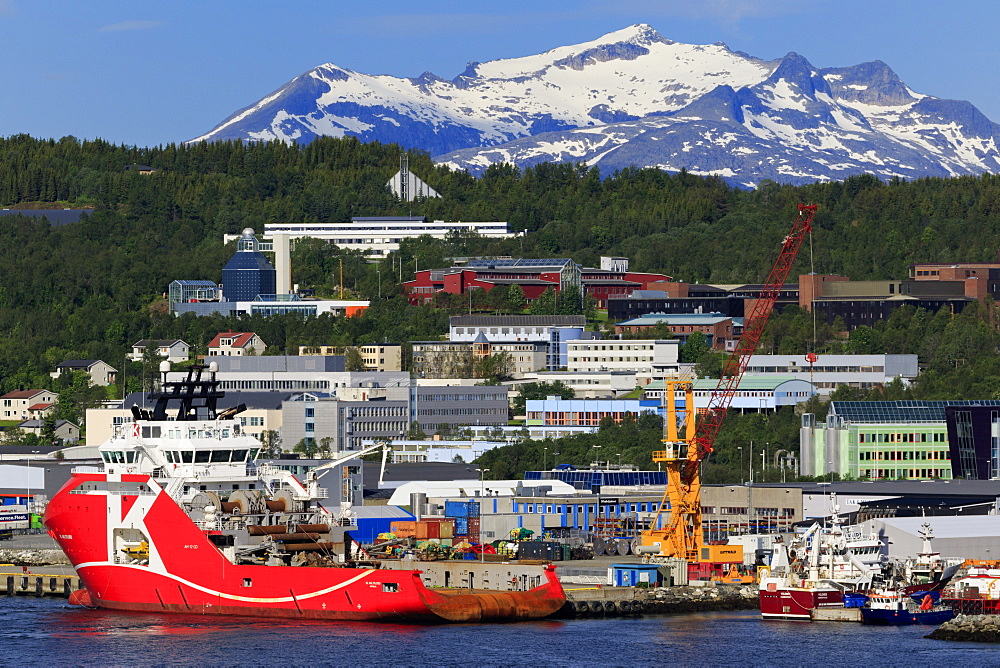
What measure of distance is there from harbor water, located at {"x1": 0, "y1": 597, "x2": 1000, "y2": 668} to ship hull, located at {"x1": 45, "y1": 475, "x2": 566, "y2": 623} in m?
0.58

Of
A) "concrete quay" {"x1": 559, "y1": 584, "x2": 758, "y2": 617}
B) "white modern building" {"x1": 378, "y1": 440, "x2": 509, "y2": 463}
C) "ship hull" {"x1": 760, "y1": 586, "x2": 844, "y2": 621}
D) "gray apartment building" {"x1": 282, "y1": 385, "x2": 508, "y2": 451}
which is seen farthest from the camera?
"gray apartment building" {"x1": 282, "y1": 385, "x2": 508, "y2": 451}

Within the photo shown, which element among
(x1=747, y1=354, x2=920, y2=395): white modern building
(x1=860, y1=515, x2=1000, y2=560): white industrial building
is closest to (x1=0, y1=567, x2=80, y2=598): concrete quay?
(x1=860, y1=515, x2=1000, y2=560): white industrial building

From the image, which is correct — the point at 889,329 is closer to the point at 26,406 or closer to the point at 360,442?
the point at 360,442

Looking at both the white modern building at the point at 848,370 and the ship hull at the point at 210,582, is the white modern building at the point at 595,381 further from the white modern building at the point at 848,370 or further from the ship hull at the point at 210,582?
the ship hull at the point at 210,582

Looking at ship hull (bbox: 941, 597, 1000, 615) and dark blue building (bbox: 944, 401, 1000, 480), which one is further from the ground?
dark blue building (bbox: 944, 401, 1000, 480)

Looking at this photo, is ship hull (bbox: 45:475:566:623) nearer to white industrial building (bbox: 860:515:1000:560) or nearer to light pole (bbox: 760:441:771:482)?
white industrial building (bbox: 860:515:1000:560)

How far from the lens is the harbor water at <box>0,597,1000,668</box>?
75688mm

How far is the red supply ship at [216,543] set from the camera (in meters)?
81.3

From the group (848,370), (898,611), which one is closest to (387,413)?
(848,370)

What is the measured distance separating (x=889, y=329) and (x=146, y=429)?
118 meters

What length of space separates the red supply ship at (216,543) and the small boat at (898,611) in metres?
13.0

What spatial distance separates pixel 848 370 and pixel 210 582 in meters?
107

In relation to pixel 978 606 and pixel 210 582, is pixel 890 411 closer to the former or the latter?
pixel 978 606

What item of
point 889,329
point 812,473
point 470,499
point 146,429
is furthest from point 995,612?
point 889,329
